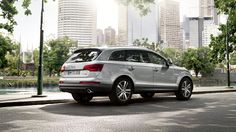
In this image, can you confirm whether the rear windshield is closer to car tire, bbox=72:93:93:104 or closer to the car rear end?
the car rear end

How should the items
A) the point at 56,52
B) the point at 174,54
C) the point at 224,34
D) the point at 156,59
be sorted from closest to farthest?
the point at 156,59, the point at 224,34, the point at 56,52, the point at 174,54

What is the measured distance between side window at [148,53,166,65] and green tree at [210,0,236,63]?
52.0ft

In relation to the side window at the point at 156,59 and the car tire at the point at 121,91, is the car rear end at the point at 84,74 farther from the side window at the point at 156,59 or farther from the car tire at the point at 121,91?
the side window at the point at 156,59

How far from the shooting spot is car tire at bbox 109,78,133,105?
384 inches

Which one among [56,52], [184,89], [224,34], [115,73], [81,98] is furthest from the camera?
[56,52]

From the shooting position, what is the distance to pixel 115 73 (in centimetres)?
977

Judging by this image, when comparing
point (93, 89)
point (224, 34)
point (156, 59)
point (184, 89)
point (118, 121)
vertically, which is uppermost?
point (224, 34)

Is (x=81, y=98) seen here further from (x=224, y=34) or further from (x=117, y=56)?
(x=224, y=34)

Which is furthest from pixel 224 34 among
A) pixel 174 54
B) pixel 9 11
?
pixel 174 54

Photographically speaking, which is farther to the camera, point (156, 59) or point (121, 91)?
point (156, 59)

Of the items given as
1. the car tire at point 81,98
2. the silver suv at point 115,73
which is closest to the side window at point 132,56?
the silver suv at point 115,73

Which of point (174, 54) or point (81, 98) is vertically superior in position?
point (174, 54)

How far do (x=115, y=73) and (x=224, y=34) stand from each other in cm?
2666

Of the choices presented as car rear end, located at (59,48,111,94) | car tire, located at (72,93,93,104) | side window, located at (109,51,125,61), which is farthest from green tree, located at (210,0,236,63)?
car rear end, located at (59,48,111,94)
